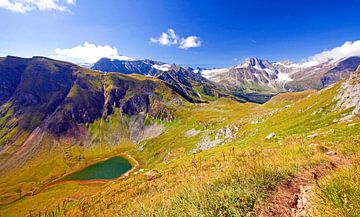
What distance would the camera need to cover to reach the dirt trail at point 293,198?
5.93m

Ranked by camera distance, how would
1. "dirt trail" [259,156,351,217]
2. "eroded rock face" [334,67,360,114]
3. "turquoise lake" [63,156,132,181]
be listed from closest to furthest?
"dirt trail" [259,156,351,217] < "eroded rock face" [334,67,360,114] < "turquoise lake" [63,156,132,181]

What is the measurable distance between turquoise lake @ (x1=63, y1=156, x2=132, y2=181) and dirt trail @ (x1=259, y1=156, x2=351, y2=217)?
537 ft

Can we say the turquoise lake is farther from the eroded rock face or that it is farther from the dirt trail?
the dirt trail

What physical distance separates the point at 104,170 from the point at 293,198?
620 feet

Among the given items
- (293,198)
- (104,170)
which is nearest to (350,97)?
(293,198)

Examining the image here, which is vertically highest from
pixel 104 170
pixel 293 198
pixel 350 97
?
pixel 350 97

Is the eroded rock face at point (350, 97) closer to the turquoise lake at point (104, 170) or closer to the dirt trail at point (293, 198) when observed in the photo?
the dirt trail at point (293, 198)

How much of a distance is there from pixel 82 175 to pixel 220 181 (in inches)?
7523

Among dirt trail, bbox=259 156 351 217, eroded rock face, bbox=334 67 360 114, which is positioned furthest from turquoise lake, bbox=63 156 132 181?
dirt trail, bbox=259 156 351 217

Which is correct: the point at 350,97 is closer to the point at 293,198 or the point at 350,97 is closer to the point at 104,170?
the point at 293,198

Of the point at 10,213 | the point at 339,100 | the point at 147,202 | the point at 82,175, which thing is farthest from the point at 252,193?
the point at 82,175

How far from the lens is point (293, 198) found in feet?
22.1

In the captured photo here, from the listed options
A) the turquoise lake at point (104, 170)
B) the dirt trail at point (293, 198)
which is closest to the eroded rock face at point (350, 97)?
the dirt trail at point (293, 198)

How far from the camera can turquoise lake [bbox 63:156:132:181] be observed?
165m
